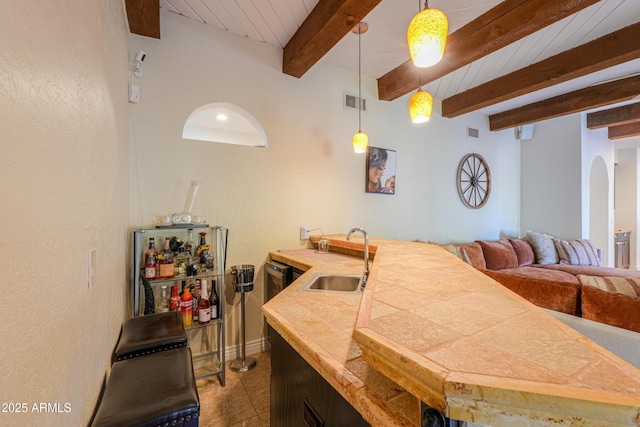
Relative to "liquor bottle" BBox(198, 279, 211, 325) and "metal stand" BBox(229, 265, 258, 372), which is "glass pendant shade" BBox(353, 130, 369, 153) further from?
"liquor bottle" BBox(198, 279, 211, 325)

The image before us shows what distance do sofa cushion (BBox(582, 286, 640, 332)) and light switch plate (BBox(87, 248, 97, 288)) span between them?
2.42m

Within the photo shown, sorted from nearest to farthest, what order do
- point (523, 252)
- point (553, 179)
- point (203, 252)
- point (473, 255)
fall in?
1. point (203, 252)
2. point (473, 255)
3. point (523, 252)
4. point (553, 179)

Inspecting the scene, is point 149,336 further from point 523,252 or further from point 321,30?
point 523,252

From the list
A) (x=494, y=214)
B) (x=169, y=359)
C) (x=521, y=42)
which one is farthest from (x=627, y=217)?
(x=169, y=359)

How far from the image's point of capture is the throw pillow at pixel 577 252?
4141mm

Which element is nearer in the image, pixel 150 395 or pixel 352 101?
pixel 150 395

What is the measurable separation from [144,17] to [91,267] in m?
1.92

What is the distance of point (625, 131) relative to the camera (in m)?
4.88

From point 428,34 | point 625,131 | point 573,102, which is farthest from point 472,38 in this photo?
point 625,131

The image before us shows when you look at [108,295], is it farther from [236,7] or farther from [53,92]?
[236,7]

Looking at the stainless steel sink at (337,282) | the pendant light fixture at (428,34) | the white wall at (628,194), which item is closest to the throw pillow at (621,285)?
the stainless steel sink at (337,282)

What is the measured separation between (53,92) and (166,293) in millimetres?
1843

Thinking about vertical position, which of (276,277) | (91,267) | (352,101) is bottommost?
(276,277)

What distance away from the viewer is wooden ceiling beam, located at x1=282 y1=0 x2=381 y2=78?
185 centimetres
